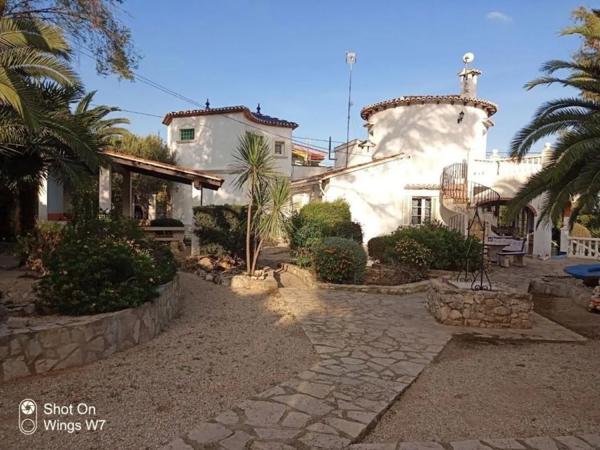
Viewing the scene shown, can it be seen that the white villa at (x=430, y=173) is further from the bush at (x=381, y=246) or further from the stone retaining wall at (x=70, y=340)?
the stone retaining wall at (x=70, y=340)

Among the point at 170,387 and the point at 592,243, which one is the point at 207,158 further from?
the point at 170,387

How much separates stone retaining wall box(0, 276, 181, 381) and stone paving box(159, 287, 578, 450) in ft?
6.13

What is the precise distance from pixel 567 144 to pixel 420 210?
10.6 metres

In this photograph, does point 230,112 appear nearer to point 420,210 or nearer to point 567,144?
point 420,210

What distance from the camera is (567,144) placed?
7641 mm

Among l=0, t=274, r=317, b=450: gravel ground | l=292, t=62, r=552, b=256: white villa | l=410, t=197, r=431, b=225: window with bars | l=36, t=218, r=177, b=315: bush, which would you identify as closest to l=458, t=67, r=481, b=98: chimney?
l=292, t=62, r=552, b=256: white villa

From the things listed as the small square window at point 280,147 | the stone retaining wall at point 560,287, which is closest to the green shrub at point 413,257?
the stone retaining wall at point 560,287

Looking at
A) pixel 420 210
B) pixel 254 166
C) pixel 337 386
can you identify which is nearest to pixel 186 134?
pixel 420 210

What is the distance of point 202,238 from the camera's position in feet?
39.3

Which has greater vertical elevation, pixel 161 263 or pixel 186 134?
pixel 186 134

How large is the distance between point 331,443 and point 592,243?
723 inches

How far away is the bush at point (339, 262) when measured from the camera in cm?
1013

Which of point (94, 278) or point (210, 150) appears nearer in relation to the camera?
point (94, 278)

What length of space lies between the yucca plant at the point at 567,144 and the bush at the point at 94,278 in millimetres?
6687
